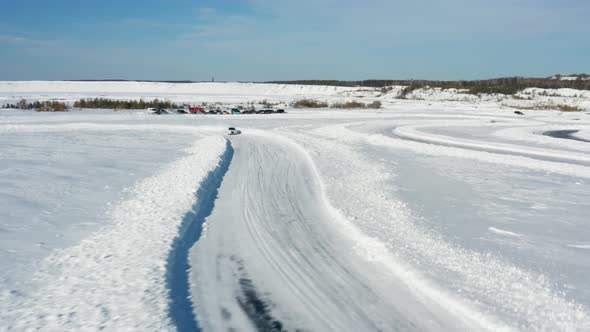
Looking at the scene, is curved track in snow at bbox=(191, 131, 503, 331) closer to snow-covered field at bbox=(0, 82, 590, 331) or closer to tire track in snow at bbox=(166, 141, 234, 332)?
snow-covered field at bbox=(0, 82, 590, 331)

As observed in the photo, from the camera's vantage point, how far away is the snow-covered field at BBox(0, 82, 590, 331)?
539cm

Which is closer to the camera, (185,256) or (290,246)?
(185,256)

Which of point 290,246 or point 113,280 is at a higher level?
point 113,280

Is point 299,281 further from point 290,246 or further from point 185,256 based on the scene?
point 185,256

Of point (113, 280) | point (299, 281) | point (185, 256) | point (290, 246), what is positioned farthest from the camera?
point (290, 246)

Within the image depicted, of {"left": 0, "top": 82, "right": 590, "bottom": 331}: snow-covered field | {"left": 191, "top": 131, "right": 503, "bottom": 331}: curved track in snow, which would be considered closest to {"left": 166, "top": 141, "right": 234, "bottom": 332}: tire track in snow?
{"left": 0, "top": 82, "right": 590, "bottom": 331}: snow-covered field

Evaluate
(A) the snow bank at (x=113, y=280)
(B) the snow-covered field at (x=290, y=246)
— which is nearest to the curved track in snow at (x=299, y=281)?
(B) the snow-covered field at (x=290, y=246)

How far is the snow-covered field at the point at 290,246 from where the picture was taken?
5.39 meters

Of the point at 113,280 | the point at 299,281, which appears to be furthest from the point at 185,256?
the point at 299,281

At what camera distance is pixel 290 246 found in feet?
26.3

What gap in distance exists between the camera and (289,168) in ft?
53.4

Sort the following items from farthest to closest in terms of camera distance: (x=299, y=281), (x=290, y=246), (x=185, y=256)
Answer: (x=290, y=246) → (x=185, y=256) → (x=299, y=281)

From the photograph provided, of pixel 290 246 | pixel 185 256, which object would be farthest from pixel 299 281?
pixel 185 256

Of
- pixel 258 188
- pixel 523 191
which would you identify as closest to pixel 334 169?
pixel 258 188
